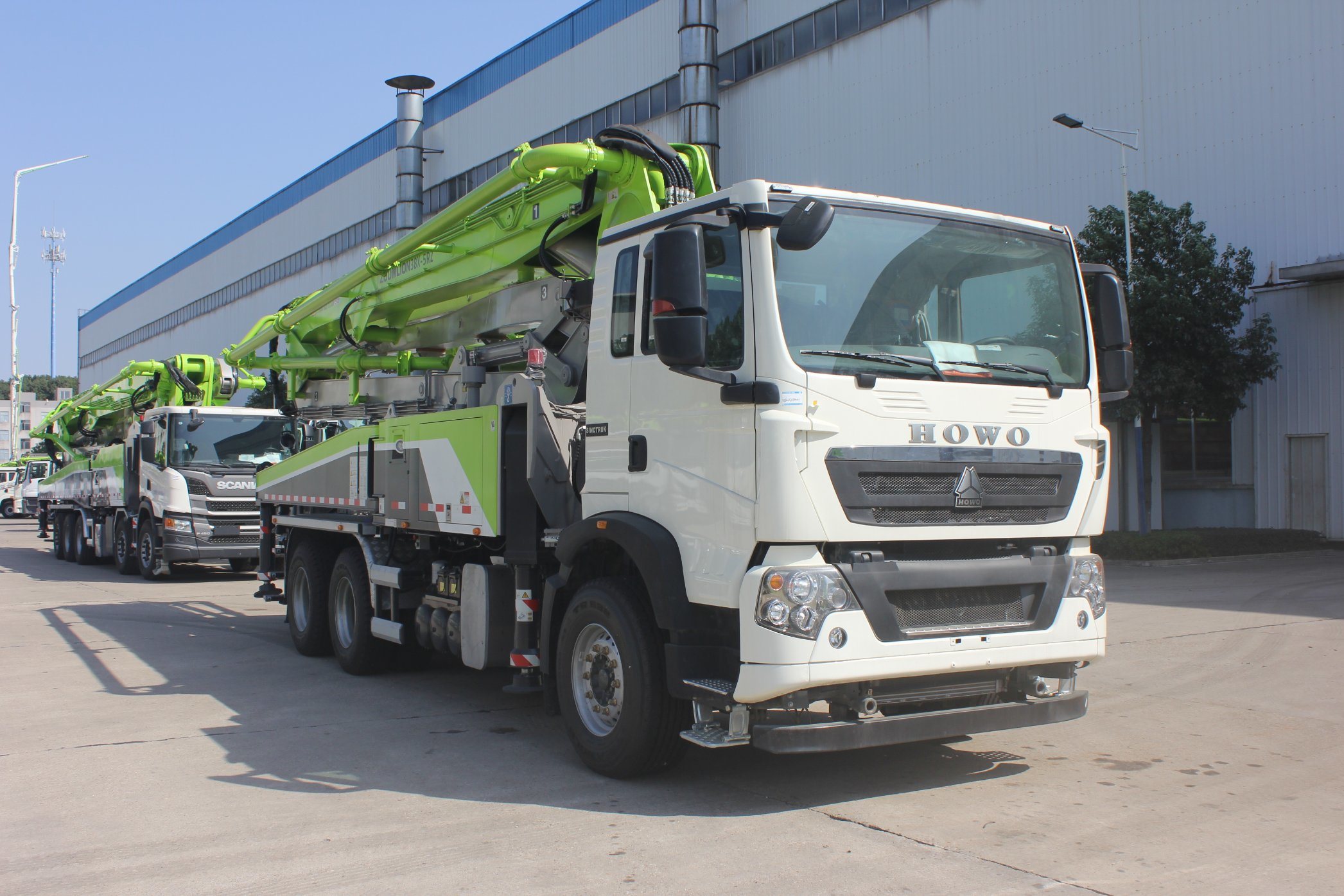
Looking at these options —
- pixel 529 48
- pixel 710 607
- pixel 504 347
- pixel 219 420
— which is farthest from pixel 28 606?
pixel 529 48

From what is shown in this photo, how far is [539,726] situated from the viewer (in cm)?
755

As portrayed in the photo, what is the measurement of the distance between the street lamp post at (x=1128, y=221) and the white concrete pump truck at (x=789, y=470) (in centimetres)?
1621

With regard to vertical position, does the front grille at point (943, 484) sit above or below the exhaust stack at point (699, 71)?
below

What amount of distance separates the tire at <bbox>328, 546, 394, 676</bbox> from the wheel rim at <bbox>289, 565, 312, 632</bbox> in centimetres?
62

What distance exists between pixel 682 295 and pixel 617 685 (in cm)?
212

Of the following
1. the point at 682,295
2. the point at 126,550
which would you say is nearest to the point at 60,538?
the point at 126,550

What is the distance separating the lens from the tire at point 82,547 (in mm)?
23097

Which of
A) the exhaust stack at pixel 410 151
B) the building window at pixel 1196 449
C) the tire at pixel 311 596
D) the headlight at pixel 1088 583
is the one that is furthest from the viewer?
the exhaust stack at pixel 410 151

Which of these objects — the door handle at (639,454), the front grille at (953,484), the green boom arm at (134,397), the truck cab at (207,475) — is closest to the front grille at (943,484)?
the front grille at (953,484)

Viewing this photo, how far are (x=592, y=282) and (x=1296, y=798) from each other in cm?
471

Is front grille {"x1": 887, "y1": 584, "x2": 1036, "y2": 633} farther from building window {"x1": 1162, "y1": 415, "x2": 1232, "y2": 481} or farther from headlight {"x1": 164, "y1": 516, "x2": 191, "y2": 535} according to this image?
building window {"x1": 1162, "y1": 415, "x2": 1232, "y2": 481}

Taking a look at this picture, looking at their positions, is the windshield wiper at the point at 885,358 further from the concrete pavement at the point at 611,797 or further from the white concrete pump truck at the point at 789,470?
the concrete pavement at the point at 611,797

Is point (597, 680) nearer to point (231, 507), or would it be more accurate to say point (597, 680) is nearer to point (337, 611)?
point (337, 611)

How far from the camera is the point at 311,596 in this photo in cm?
1048
